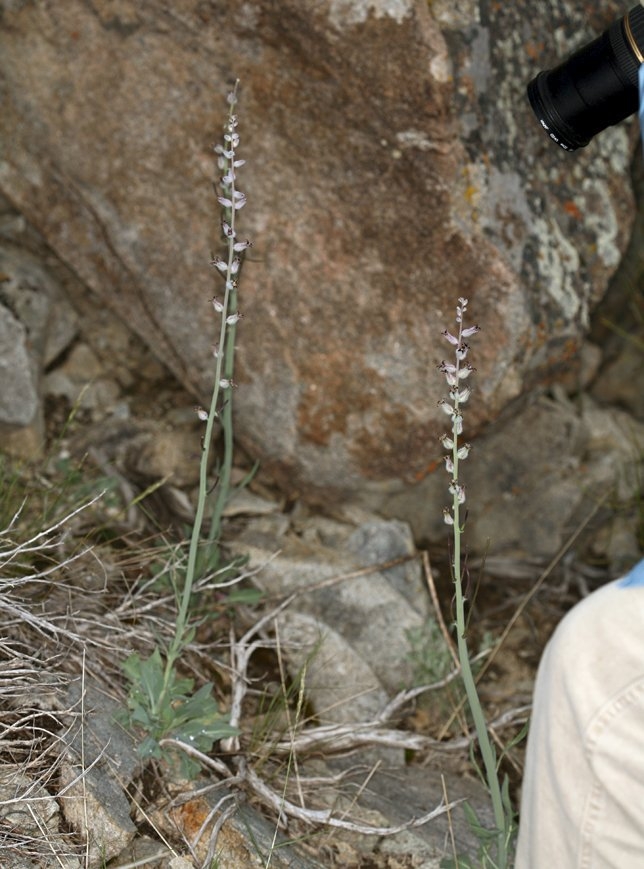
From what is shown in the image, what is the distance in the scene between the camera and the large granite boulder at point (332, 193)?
2.55 metres

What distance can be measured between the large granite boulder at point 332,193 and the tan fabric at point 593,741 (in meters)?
1.34

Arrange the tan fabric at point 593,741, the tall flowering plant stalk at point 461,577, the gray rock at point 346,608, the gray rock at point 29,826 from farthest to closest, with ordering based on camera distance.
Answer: the gray rock at point 346,608 → the gray rock at point 29,826 → the tall flowering plant stalk at point 461,577 → the tan fabric at point 593,741

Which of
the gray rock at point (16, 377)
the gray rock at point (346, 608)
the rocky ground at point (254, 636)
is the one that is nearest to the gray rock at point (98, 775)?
the rocky ground at point (254, 636)

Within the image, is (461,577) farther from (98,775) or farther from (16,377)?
(16,377)

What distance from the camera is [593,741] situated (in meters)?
1.38

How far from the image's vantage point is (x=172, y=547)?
2.33 meters

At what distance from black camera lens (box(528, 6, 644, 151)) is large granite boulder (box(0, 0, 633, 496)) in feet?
1.82

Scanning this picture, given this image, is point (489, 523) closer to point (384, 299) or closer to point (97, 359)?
point (384, 299)

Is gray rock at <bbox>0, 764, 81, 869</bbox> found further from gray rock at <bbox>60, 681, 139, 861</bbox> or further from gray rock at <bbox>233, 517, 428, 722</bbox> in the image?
gray rock at <bbox>233, 517, 428, 722</bbox>

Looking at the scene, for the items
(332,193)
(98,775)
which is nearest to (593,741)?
(98,775)

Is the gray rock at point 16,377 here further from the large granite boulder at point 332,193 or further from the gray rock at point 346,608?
the gray rock at point 346,608

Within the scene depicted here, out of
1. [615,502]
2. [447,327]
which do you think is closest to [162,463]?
[447,327]

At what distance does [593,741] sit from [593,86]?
1.20 m

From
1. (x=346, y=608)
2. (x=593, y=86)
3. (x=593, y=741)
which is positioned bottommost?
(x=346, y=608)
